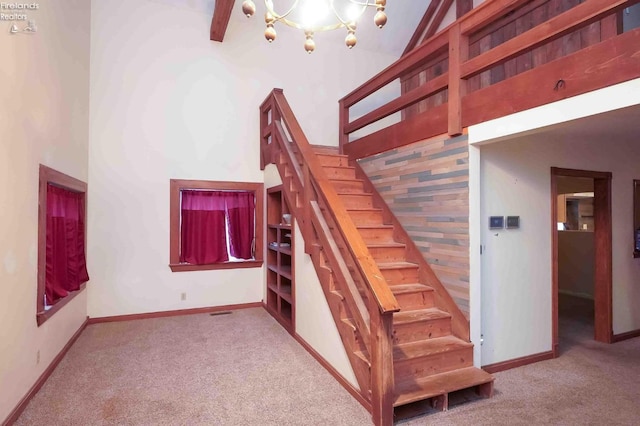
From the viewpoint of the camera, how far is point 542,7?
404 cm

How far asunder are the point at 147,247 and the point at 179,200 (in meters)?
0.79

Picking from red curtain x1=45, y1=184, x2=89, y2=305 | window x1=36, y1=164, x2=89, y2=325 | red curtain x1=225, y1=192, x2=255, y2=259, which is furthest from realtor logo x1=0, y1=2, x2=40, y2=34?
red curtain x1=225, y1=192, x2=255, y2=259

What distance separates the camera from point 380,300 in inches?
89.7

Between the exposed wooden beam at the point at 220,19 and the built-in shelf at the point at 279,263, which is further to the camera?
the exposed wooden beam at the point at 220,19

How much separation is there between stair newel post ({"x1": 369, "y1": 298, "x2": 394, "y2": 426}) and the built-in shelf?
1.85 m

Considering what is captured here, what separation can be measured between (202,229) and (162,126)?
5.23 ft

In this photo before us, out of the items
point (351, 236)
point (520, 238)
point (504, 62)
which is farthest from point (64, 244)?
point (520, 238)

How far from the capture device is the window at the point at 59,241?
2.98 metres

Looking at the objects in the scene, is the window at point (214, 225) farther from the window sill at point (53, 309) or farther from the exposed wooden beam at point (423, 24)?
the exposed wooden beam at point (423, 24)

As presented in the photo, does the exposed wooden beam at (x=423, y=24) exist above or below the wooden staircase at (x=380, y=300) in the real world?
above

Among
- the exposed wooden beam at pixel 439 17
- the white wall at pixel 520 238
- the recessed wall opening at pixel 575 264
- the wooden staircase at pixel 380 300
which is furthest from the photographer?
the exposed wooden beam at pixel 439 17

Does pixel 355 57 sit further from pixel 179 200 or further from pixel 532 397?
pixel 532 397

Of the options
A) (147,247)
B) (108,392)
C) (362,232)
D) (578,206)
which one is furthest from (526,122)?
(578,206)

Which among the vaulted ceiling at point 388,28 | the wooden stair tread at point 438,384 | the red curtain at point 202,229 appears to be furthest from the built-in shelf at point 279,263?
the vaulted ceiling at point 388,28
